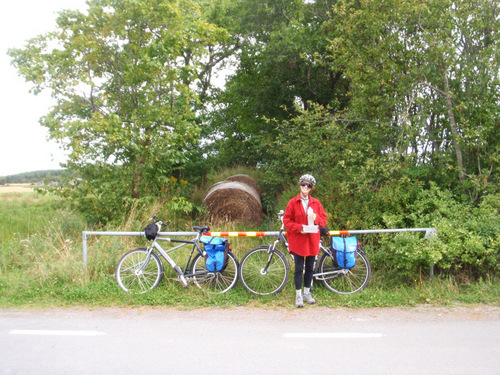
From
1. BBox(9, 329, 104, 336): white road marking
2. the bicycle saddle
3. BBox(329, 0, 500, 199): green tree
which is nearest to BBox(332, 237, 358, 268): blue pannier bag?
the bicycle saddle

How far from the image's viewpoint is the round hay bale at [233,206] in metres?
10.8

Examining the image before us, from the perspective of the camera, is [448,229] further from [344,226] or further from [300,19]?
[300,19]

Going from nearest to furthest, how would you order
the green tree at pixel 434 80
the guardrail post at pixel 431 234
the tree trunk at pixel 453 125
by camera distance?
the guardrail post at pixel 431 234
the green tree at pixel 434 80
the tree trunk at pixel 453 125

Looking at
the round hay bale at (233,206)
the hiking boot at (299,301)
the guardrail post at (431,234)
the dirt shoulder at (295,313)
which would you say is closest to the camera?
the dirt shoulder at (295,313)

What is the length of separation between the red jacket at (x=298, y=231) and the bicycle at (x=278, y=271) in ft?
1.42

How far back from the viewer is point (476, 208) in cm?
674

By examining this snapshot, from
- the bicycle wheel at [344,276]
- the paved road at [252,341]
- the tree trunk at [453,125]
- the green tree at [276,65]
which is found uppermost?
the green tree at [276,65]

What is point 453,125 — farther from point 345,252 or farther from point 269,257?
point 269,257

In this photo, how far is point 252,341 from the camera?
420 centimetres

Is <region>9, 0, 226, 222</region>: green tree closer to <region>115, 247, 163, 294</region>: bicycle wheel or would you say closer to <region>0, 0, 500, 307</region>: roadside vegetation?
<region>0, 0, 500, 307</region>: roadside vegetation

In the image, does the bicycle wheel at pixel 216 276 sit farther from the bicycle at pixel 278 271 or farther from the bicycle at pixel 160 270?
the bicycle at pixel 278 271

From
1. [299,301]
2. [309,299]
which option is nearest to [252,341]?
[299,301]

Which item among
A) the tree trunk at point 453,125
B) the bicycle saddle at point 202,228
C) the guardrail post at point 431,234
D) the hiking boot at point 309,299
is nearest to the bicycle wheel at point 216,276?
the bicycle saddle at point 202,228

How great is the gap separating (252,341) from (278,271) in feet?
5.89
